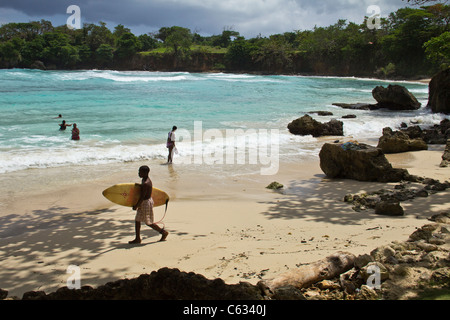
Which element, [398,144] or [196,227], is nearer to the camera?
[196,227]

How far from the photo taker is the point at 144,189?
592cm

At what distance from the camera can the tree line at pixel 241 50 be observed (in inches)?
3238

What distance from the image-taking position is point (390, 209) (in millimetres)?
6441

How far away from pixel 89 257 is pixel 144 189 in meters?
1.29

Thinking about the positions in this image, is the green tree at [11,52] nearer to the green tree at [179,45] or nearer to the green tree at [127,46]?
the green tree at [127,46]

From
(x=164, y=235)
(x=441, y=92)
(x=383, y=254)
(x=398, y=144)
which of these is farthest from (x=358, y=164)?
(x=441, y=92)

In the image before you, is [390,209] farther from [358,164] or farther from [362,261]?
[358,164]

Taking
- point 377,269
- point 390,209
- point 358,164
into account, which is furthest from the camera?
point 358,164

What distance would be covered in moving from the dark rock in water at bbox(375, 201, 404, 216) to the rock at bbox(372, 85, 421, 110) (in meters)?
21.9

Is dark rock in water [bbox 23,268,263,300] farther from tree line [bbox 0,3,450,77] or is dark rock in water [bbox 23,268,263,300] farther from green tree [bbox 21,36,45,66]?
green tree [bbox 21,36,45,66]

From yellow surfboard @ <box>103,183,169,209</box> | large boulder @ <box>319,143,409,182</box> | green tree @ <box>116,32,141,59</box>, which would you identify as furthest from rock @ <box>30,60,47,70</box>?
yellow surfboard @ <box>103,183,169,209</box>

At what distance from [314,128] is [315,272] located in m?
14.0

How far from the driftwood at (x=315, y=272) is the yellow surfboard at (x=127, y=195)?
2926mm
